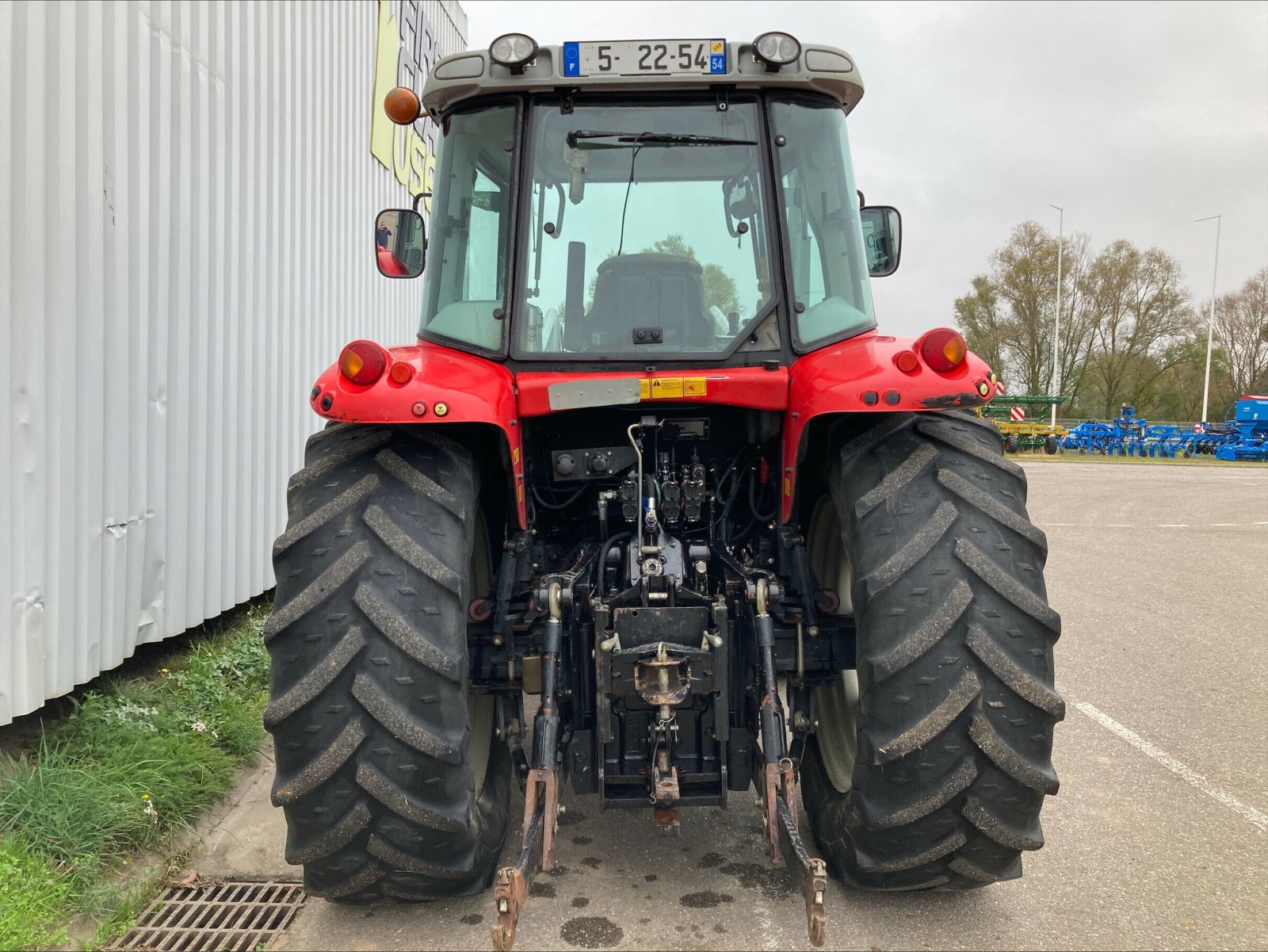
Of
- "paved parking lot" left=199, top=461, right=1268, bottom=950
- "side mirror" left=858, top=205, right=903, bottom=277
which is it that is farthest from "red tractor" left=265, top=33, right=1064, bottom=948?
"side mirror" left=858, top=205, right=903, bottom=277

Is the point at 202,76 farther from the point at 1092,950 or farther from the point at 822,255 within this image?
the point at 1092,950

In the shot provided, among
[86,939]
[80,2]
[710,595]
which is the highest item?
[80,2]

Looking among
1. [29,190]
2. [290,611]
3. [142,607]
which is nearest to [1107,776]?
[290,611]

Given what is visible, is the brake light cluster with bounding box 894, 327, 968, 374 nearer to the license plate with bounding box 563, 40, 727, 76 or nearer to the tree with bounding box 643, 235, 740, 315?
the tree with bounding box 643, 235, 740, 315

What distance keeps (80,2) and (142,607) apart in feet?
9.06

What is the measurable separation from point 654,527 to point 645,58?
155cm

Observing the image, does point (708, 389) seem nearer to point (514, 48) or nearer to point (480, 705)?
point (514, 48)

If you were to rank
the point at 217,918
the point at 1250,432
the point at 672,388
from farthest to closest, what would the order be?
the point at 1250,432 → the point at 217,918 → the point at 672,388

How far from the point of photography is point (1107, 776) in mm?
4020

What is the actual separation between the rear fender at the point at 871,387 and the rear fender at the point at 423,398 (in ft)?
2.95

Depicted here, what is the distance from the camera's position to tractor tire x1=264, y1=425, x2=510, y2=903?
2.37m

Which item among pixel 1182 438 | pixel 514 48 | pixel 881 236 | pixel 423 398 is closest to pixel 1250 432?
pixel 1182 438

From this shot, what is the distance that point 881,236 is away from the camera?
3668 millimetres

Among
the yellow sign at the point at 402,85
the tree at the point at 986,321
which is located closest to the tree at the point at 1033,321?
the tree at the point at 986,321
